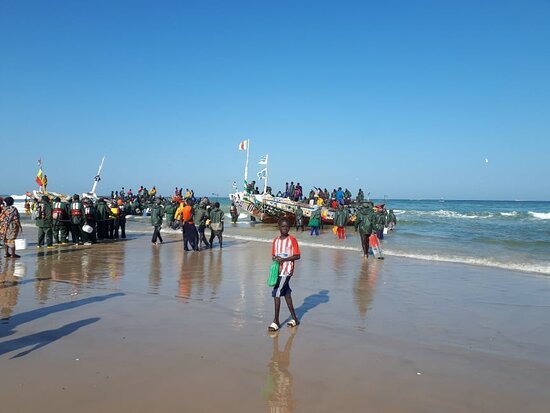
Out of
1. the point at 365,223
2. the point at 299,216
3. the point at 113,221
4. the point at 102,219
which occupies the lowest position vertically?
the point at 113,221

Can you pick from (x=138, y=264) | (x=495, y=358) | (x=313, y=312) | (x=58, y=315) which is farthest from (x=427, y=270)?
(x=58, y=315)

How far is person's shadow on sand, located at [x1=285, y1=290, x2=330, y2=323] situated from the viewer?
24.2 ft

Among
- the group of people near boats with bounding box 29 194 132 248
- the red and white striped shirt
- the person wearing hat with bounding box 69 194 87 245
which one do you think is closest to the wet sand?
the red and white striped shirt

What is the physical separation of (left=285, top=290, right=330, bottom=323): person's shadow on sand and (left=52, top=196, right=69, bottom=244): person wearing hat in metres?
9.95

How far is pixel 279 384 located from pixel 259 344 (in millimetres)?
1171

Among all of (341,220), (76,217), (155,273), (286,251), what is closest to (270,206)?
(341,220)

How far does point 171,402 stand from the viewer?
391 cm

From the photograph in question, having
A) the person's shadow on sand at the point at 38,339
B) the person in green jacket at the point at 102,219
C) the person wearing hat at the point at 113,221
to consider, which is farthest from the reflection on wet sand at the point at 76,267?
the person wearing hat at the point at 113,221

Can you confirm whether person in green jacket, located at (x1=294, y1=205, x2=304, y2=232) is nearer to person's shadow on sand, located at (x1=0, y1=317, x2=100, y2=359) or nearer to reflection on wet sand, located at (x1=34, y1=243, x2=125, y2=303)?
reflection on wet sand, located at (x1=34, y1=243, x2=125, y2=303)

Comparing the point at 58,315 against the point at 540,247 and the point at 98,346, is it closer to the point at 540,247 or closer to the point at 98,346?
the point at 98,346

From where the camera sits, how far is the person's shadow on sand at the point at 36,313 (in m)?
5.78

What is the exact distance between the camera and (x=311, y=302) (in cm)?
809

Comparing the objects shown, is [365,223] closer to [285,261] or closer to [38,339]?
[285,261]

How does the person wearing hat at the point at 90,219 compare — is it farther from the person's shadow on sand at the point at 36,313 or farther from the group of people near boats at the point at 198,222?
the person's shadow on sand at the point at 36,313
